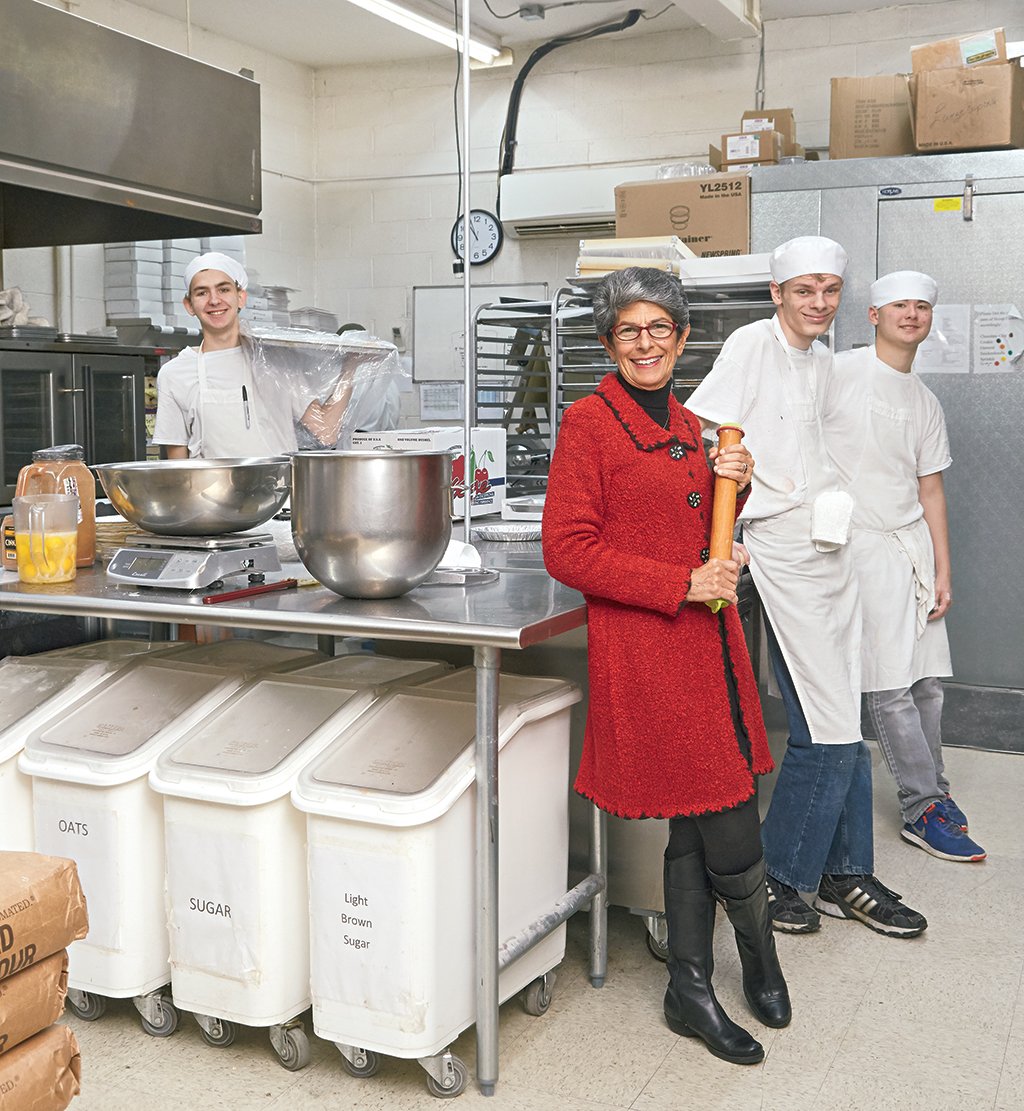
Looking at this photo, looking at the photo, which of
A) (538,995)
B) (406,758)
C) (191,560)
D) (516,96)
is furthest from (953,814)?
(516,96)

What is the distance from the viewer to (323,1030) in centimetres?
215

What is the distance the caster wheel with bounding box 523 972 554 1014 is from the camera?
2410 millimetres

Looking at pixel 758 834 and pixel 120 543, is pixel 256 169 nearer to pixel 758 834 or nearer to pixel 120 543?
pixel 120 543

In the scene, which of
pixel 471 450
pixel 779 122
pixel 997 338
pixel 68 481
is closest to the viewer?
pixel 68 481

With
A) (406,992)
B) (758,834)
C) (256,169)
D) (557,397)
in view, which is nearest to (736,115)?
(557,397)

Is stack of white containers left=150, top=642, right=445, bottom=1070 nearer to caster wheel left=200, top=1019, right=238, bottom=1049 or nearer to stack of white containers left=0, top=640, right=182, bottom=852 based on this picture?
caster wheel left=200, top=1019, right=238, bottom=1049

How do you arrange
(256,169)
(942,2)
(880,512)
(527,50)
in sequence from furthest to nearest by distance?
(527,50), (942,2), (880,512), (256,169)

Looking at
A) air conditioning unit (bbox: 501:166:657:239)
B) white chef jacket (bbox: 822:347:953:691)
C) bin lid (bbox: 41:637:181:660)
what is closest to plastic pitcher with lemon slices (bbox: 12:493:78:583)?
bin lid (bbox: 41:637:181:660)

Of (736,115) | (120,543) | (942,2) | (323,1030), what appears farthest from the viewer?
(736,115)

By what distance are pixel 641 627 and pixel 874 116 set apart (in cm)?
309

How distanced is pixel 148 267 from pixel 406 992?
459 centimetres

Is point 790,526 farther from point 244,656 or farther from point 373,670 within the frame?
point 244,656

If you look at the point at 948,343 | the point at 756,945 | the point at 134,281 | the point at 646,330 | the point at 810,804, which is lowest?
the point at 756,945

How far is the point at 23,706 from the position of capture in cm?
247
